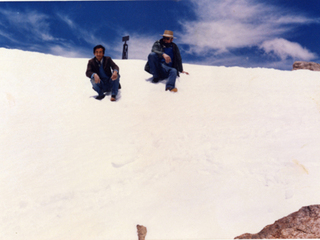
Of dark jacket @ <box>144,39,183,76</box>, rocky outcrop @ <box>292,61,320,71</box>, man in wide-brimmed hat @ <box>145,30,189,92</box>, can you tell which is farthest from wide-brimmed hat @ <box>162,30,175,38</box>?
rocky outcrop @ <box>292,61,320,71</box>

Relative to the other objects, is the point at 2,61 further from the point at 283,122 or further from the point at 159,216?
the point at 283,122

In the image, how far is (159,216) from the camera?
1.83 m

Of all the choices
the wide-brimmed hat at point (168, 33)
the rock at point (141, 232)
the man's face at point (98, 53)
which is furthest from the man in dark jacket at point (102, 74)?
the rock at point (141, 232)

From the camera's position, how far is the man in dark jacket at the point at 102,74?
4121 mm

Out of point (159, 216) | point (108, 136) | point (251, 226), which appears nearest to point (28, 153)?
point (108, 136)

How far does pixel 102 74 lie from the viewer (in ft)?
14.3

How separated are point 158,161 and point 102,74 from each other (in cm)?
270

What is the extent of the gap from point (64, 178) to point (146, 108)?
1.93 metres

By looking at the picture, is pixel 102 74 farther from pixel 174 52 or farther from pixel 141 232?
pixel 141 232

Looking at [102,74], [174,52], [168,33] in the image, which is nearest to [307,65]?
[174,52]

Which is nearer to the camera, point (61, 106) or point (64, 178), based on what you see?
point (64, 178)

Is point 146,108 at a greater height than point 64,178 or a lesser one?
greater

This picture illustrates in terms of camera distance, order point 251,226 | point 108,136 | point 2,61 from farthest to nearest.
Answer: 1. point 2,61
2. point 108,136
3. point 251,226

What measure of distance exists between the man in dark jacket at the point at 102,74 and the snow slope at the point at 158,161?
30 centimetres
